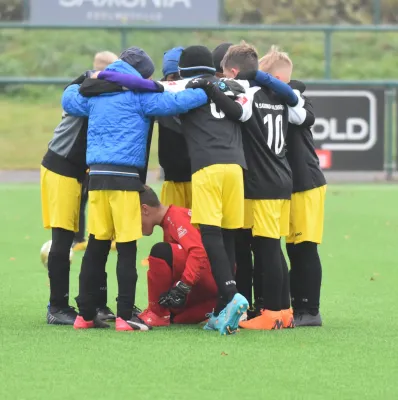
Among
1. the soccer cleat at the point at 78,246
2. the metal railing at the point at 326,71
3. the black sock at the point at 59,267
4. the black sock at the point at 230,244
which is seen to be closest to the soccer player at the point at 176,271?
the black sock at the point at 230,244

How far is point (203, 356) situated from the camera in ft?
22.2

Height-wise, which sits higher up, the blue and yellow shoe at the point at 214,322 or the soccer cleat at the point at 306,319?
the blue and yellow shoe at the point at 214,322

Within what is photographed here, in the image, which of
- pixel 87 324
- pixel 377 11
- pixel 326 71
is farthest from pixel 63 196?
pixel 377 11

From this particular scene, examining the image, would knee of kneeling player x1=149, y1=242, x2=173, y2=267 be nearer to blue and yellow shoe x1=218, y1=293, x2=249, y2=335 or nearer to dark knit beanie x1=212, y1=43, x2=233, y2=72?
blue and yellow shoe x1=218, y1=293, x2=249, y2=335

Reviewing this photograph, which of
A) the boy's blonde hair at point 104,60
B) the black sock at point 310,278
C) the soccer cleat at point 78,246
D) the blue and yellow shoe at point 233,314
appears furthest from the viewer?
the soccer cleat at point 78,246

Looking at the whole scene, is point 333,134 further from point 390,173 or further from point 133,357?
point 133,357

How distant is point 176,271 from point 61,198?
88cm

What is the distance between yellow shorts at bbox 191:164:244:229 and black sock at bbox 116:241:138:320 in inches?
18.1

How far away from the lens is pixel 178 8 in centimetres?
2694

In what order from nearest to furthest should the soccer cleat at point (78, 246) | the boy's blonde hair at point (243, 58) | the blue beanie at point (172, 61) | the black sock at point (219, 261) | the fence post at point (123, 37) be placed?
the black sock at point (219, 261)
the boy's blonde hair at point (243, 58)
the blue beanie at point (172, 61)
the soccer cleat at point (78, 246)
the fence post at point (123, 37)

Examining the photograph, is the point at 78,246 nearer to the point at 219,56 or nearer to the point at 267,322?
the point at 219,56

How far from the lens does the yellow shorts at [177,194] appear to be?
27.3 ft

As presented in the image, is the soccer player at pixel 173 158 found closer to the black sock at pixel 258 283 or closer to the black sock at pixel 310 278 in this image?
the black sock at pixel 258 283

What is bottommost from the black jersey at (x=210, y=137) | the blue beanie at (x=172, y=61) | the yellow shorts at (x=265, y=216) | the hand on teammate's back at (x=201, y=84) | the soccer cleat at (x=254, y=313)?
the soccer cleat at (x=254, y=313)
